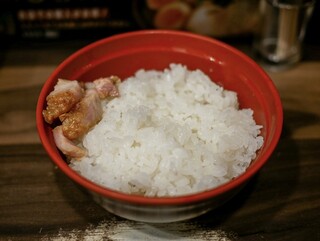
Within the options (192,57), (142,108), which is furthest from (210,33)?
(142,108)

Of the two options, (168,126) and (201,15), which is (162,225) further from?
(201,15)

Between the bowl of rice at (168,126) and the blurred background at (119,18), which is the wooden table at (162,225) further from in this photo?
the blurred background at (119,18)

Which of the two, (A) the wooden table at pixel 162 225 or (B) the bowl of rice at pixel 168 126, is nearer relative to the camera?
(B) the bowl of rice at pixel 168 126

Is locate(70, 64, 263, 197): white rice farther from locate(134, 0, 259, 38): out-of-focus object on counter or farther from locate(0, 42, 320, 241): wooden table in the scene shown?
locate(134, 0, 259, 38): out-of-focus object on counter

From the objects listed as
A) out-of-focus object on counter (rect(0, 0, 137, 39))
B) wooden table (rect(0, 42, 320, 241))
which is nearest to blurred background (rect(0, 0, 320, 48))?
out-of-focus object on counter (rect(0, 0, 137, 39))

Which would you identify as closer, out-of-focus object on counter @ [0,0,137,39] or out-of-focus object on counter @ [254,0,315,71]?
out-of-focus object on counter @ [254,0,315,71]

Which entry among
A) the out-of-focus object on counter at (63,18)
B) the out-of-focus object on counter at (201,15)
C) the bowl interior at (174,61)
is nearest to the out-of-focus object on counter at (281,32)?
the out-of-focus object on counter at (201,15)

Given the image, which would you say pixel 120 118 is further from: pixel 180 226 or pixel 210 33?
pixel 210 33
